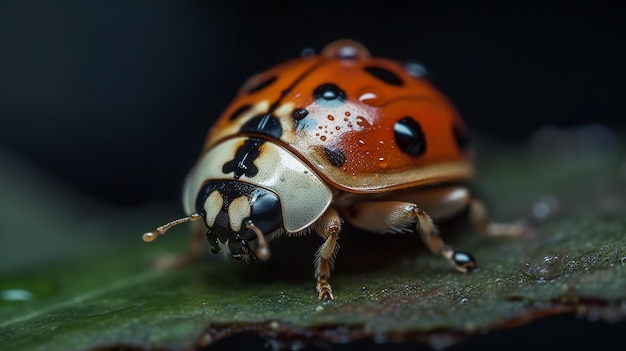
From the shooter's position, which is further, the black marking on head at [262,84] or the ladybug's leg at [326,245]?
the black marking on head at [262,84]

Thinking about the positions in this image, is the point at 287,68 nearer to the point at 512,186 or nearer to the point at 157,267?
the point at 157,267

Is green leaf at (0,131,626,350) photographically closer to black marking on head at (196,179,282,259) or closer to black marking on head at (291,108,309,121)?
black marking on head at (196,179,282,259)

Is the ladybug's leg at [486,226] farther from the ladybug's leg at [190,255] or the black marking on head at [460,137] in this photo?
the ladybug's leg at [190,255]

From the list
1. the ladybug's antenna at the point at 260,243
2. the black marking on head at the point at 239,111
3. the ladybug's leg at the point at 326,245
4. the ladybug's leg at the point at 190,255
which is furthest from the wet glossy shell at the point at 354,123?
the ladybug's leg at the point at 190,255

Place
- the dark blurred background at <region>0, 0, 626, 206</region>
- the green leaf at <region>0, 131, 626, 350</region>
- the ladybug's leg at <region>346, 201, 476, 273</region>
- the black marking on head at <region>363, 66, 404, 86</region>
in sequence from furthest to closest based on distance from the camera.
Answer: the dark blurred background at <region>0, 0, 626, 206</region>, the black marking on head at <region>363, 66, 404, 86</region>, the ladybug's leg at <region>346, 201, 476, 273</region>, the green leaf at <region>0, 131, 626, 350</region>

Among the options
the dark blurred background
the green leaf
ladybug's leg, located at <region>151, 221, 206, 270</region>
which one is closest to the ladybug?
the green leaf

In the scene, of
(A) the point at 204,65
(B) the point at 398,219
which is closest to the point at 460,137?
(B) the point at 398,219

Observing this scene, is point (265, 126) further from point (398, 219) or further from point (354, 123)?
point (398, 219)
